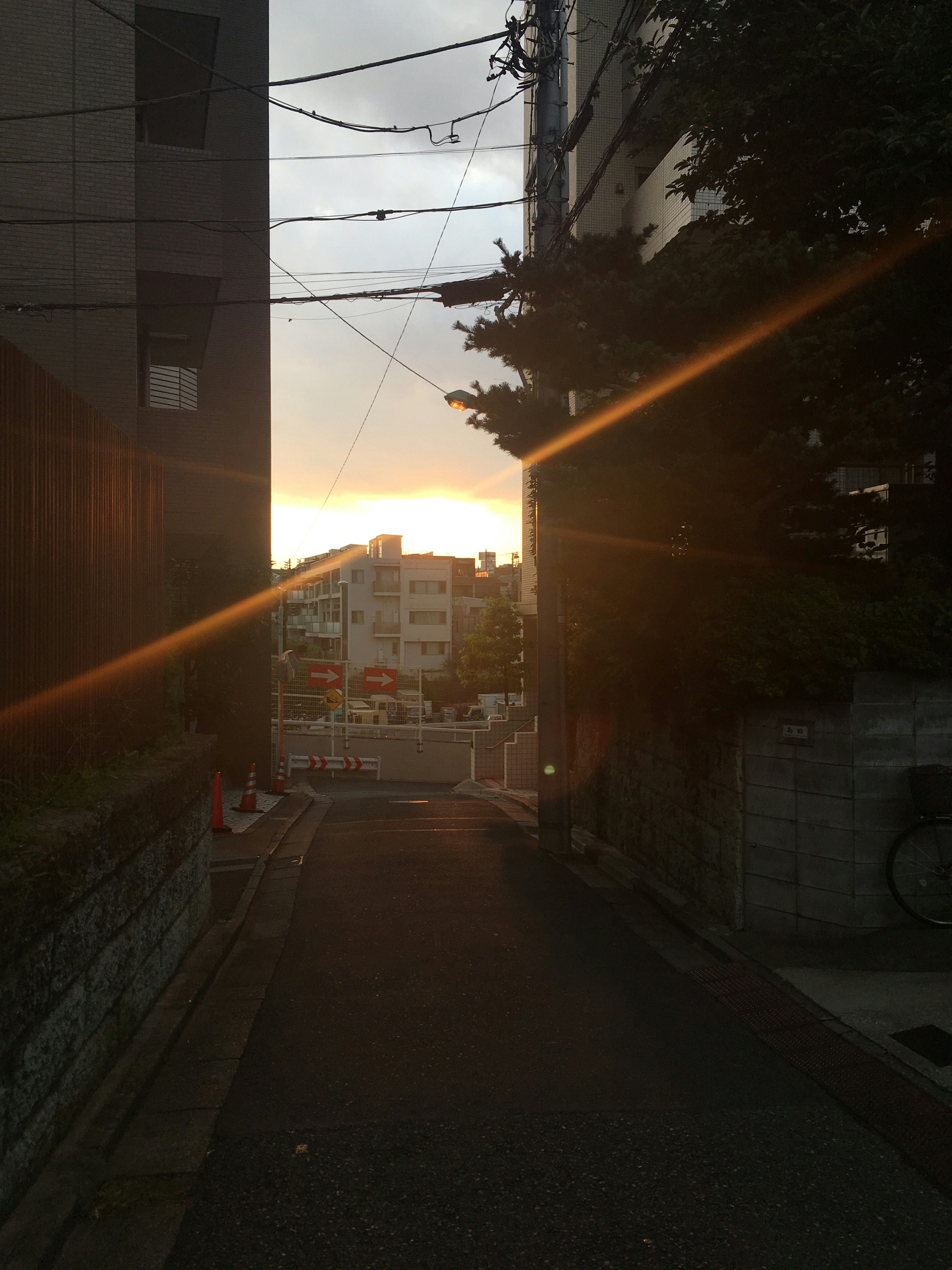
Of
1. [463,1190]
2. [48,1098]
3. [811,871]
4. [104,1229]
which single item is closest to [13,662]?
[48,1098]

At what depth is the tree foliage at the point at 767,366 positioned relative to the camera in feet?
23.9

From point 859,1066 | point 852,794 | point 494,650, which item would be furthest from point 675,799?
point 494,650

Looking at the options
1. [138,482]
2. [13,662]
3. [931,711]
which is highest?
[138,482]

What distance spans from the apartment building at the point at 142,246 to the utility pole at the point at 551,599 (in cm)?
405

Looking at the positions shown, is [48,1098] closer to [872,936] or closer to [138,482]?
[138,482]

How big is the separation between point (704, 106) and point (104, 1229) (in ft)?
29.1

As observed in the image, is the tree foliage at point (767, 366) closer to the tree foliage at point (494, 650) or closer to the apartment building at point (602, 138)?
the apartment building at point (602, 138)

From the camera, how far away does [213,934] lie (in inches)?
297

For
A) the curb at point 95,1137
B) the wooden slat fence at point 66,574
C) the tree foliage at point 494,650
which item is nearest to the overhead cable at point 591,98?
the wooden slat fence at point 66,574

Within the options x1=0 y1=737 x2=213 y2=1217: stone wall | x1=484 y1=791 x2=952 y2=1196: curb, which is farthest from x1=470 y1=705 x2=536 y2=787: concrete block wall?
x1=0 y1=737 x2=213 y2=1217: stone wall

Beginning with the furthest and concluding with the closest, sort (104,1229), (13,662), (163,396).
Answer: (163,396) → (13,662) → (104,1229)

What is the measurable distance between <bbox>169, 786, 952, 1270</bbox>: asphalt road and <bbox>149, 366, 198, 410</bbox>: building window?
1298 centimetres

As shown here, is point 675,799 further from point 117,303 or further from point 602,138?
point 602,138

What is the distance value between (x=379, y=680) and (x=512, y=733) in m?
6.92
